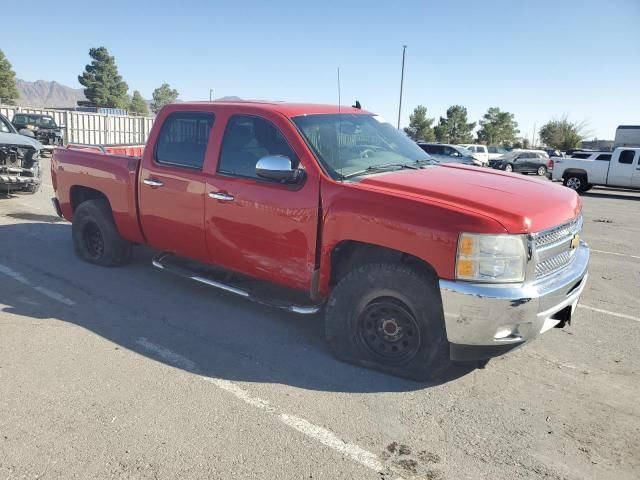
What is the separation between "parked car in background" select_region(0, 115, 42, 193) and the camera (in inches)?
415

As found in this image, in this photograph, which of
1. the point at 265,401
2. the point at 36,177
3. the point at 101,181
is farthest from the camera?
the point at 36,177

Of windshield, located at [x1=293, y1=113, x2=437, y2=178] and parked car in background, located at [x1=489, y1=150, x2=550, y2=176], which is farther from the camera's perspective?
parked car in background, located at [x1=489, y1=150, x2=550, y2=176]

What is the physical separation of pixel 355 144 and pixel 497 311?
6.20 ft

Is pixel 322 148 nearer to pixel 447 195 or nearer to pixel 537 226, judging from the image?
pixel 447 195

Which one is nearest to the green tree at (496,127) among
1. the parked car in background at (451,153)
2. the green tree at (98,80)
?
the parked car in background at (451,153)

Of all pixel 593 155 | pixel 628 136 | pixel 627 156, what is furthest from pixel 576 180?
pixel 628 136

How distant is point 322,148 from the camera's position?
4.18 meters

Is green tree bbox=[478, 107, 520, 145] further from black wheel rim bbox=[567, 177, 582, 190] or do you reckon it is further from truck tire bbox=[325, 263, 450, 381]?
truck tire bbox=[325, 263, 450, 381]

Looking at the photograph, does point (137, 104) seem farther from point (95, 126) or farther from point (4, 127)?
point (4, 127)

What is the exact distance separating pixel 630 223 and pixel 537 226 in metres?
10.6

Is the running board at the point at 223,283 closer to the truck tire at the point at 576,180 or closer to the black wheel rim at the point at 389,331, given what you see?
the black wheel rim at the point at 389,331

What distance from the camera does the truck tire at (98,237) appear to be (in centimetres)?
595

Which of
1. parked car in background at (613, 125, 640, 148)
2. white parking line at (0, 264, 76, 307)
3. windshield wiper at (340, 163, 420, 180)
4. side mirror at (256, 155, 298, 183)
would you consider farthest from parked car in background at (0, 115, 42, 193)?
parked car in background at (613, 125, 640, 148)

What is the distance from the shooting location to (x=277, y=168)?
390cm
